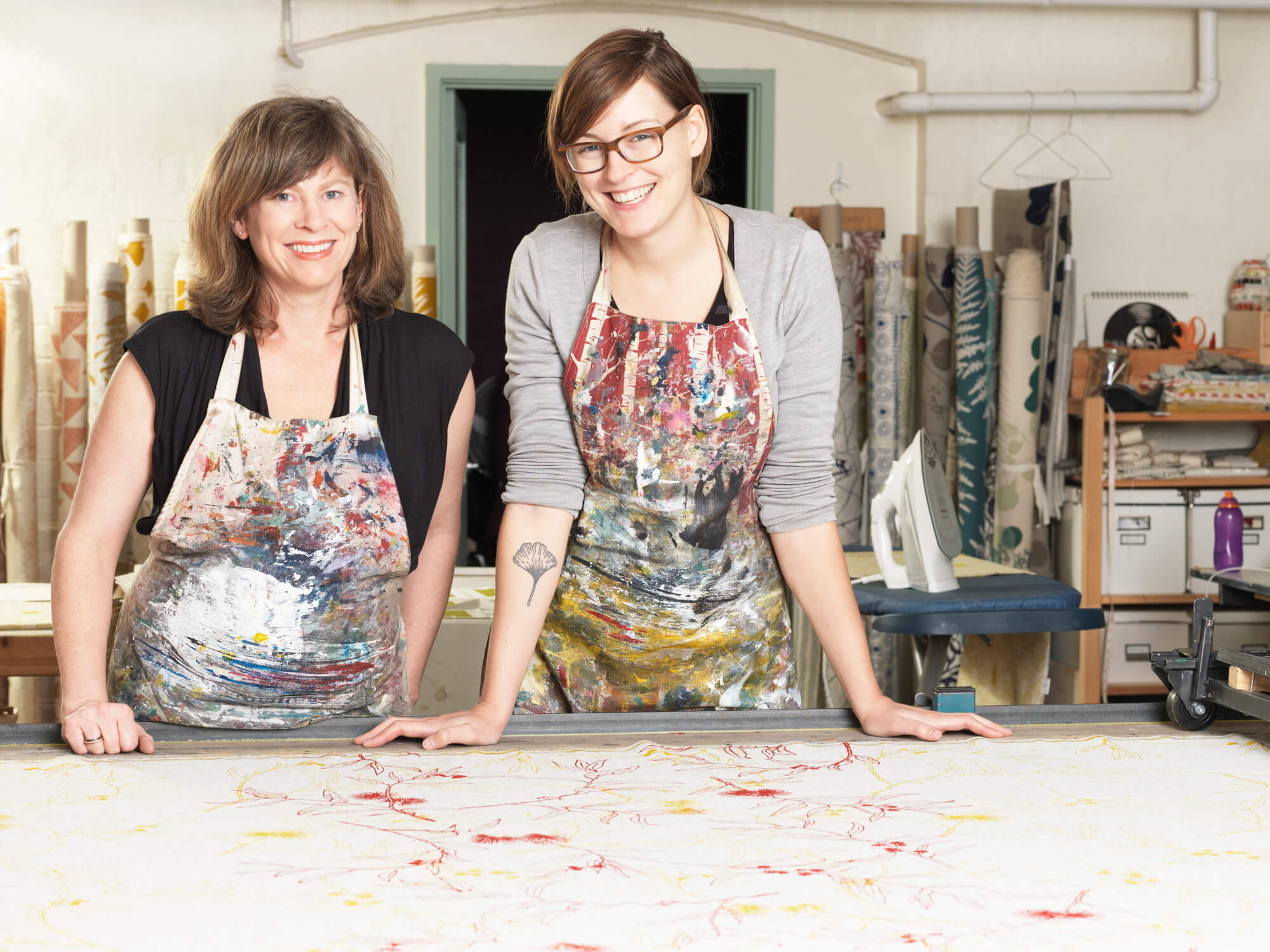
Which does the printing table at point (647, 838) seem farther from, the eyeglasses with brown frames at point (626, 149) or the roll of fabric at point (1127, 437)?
the roll of fabric at point (1127, 437)

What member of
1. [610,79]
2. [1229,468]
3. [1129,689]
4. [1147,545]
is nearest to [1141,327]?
[1229,468]

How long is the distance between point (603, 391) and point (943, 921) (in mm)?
830

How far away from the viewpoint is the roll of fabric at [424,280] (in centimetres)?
393

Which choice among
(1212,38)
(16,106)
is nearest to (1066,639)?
(1212,38)

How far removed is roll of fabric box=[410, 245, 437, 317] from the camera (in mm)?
3934

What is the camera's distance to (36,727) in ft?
4.36

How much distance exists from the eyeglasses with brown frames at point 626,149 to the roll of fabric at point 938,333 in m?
2.81

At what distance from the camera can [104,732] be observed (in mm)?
1271

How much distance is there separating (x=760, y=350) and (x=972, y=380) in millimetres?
2666

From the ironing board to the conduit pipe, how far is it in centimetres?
217

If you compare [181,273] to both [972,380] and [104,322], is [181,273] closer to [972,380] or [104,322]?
[104,322]

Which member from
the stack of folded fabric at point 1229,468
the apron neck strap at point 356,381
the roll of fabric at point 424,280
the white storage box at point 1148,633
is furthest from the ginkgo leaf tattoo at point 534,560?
the stack of folded fabric at point 1229,468

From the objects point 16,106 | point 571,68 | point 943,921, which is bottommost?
point 943,921

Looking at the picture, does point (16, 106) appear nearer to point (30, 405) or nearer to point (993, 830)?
point (30, 405)
